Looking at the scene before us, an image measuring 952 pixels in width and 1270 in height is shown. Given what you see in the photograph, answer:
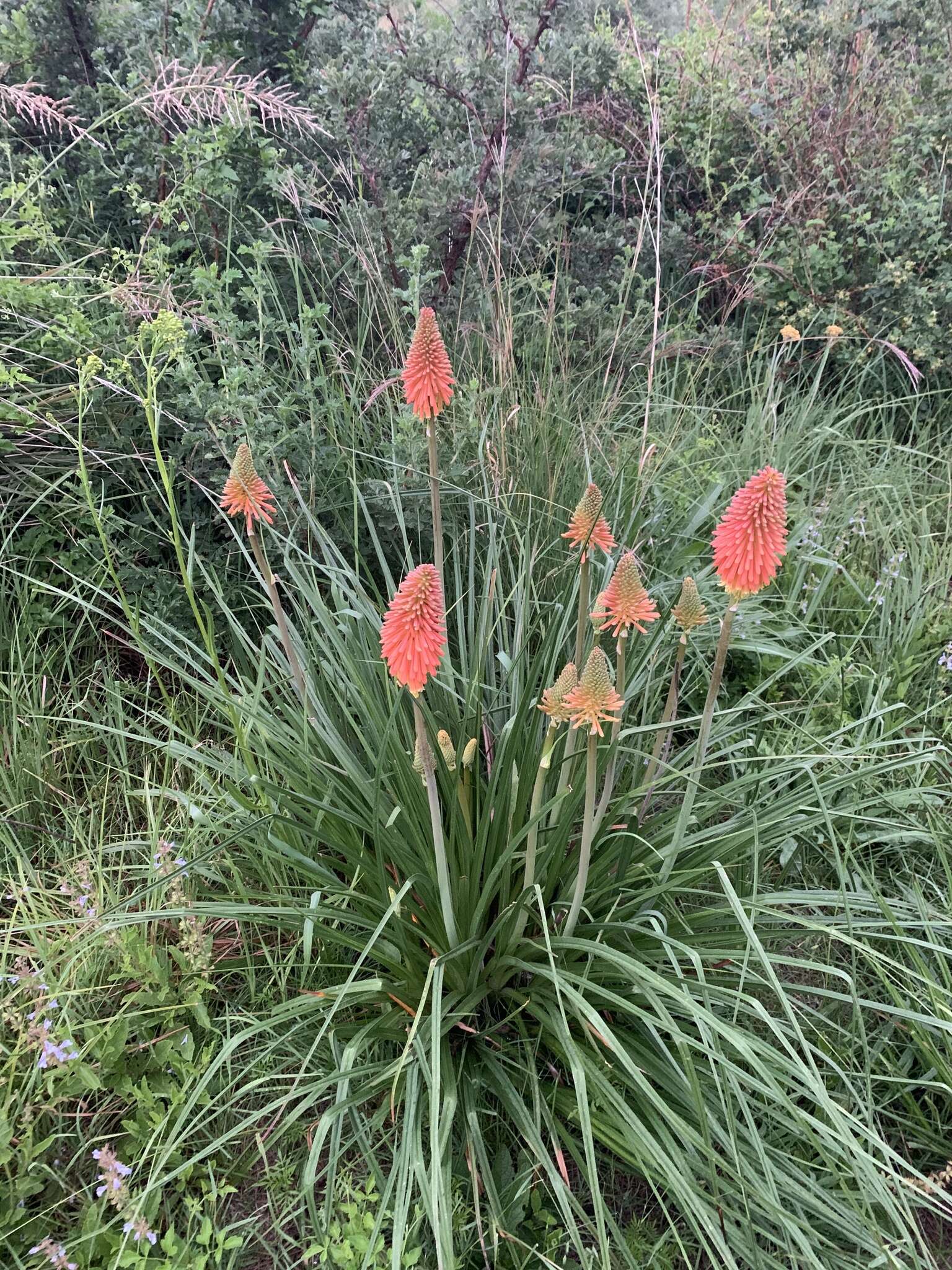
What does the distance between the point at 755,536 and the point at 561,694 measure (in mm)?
509

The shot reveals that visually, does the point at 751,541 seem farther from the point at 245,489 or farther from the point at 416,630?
the point at 245,489

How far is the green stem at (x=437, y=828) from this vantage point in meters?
1.58

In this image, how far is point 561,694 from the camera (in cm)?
163

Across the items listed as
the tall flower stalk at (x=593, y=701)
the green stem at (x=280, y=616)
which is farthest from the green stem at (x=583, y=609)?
the green stem at (x=280, y=616)

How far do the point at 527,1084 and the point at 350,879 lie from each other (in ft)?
2.25

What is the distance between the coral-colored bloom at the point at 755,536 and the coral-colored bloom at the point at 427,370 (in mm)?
709

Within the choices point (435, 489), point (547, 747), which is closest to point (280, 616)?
point (435, 489)

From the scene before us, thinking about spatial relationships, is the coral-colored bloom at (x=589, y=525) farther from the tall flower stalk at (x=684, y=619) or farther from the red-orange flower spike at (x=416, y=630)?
the red-orange flower spike at (x=416, y=630)

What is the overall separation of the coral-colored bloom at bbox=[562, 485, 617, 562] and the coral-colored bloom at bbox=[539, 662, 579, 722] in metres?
0.24

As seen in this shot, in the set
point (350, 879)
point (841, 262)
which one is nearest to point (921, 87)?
point (841, 262)

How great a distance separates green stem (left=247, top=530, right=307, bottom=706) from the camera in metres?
1.90

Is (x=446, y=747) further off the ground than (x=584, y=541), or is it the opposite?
(x=584, y=541)

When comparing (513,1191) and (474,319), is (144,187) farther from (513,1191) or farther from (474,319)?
(513,1191)

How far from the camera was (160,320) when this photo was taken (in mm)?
2318
